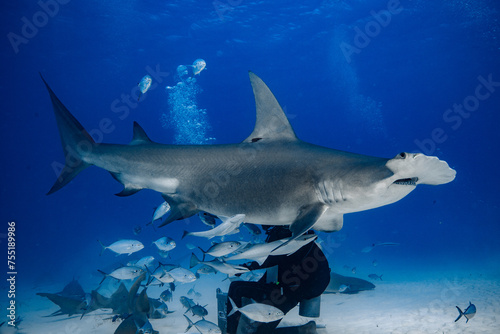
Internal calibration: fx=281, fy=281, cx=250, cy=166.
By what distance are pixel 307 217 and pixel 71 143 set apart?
11.1ft

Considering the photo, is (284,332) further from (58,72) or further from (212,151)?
(58,72)

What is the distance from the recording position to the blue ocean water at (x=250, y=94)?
31984 mm

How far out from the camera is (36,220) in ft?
272

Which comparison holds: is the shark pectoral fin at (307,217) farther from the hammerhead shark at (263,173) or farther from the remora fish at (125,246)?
the remora fish at (125,246)

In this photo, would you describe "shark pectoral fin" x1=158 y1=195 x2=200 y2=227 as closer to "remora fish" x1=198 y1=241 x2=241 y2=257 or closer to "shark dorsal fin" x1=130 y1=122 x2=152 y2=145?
"shark dorsal fin" x1=130 y1=122 x2=152 y2=145

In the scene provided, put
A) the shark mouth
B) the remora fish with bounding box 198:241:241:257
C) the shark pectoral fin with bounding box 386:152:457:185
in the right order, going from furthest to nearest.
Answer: the remora fish with bounding box 198:241:241:257
the shark mouth
the shark pectoral fin with bounding box 386:152:457:185

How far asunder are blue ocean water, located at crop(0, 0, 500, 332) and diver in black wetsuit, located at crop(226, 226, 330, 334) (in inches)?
766

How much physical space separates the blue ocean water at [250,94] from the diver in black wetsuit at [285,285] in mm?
19458

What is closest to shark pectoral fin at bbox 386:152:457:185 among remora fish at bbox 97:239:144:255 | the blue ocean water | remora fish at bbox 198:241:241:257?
remora fish at bbox 198:241:241:257

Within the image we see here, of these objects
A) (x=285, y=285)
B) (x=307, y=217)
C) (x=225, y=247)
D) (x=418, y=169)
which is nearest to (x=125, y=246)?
(x=225, y=247)

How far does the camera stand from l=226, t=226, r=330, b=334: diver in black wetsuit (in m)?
3.69

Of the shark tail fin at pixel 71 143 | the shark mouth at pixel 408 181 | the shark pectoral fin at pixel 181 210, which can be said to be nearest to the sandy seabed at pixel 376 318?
the shark pectoral fin at pixel 181 210

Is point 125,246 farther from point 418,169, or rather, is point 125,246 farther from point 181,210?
point 418,169

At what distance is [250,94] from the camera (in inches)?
2808
